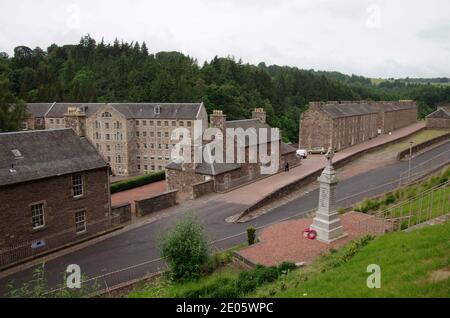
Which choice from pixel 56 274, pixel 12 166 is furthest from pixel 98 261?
pixel 12 166

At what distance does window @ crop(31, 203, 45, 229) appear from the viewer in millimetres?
21291

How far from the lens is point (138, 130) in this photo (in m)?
61.2

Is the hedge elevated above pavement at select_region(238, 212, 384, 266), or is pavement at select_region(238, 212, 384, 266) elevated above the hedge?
pavement at select_region(238, 212, 384, 266)

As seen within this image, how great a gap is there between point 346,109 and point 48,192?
1857 inches

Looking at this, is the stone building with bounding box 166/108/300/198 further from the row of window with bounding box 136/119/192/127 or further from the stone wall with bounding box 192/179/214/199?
the row of window with bounding box 136/119/192/127

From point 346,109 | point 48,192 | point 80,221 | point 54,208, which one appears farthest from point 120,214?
point 346,109

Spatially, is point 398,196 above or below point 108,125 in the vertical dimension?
below

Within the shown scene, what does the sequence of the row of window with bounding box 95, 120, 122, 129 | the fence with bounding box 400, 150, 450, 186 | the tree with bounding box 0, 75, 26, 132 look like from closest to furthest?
the fence with bounding box 400, 150, 450, 186
the tree with bounding box 0, 75, 26, 132
the row of window with bounding box 95, 120, 122, 129

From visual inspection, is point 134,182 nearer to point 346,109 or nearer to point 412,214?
point 412,214

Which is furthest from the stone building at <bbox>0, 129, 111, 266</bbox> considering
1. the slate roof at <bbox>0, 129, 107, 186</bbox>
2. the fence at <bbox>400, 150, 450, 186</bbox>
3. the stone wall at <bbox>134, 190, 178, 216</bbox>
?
the fence at <bbox>400, 150, 450, 186</bbox>

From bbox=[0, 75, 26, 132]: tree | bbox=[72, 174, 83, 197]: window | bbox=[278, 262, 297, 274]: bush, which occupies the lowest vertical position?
bbox=[278, 262, 297, 274]: bush

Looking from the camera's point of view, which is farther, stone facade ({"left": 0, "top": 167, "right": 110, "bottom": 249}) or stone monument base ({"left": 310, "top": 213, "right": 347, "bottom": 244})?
stone facade ({"left": 0, "top": 167, "right": 110, "bottom": 249})

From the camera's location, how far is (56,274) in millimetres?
18484

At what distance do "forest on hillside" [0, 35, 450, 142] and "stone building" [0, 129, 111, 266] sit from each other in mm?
44099
